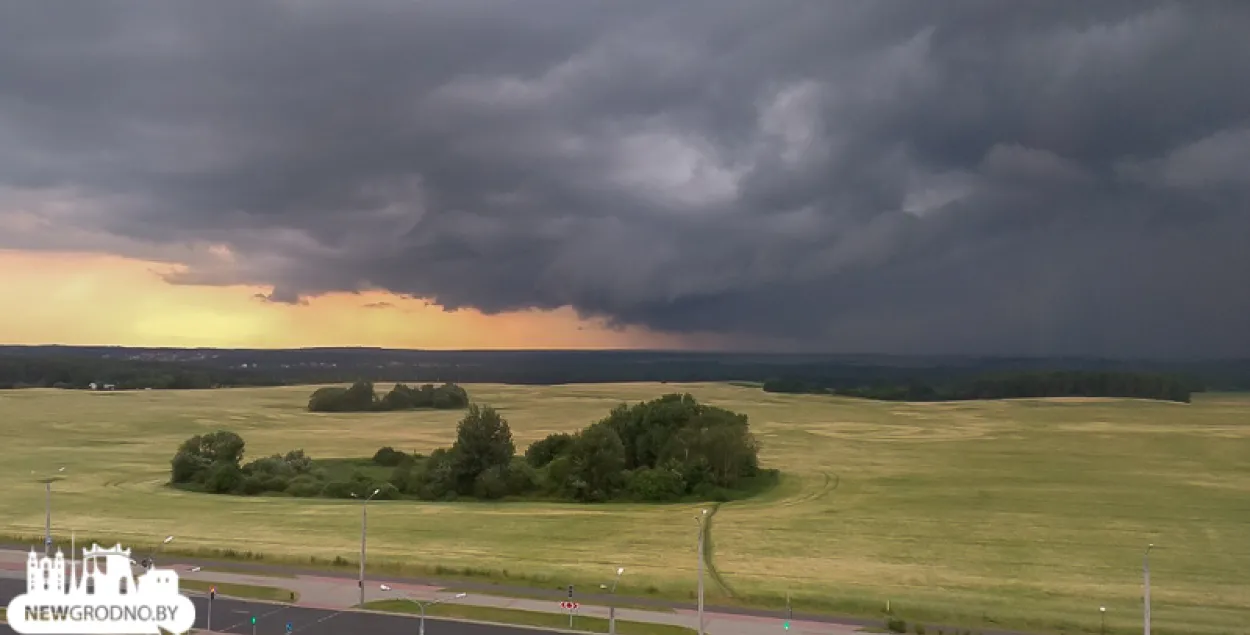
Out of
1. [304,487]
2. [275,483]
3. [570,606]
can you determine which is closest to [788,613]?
[570,606]

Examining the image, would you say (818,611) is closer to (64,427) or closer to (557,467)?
Result: (557,467)

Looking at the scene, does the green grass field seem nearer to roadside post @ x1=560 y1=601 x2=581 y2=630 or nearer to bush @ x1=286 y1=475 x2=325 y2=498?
roadside post @ x1=560 y1=601 x2=581 y2=630

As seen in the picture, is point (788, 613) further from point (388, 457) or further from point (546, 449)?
point (388, 457)

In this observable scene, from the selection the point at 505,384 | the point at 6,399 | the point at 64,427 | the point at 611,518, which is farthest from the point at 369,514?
the point at 505,384

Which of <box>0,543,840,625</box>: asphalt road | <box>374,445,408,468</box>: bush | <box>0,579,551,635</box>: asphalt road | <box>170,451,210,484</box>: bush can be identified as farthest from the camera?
<box>374,445,408,468</box>: bush

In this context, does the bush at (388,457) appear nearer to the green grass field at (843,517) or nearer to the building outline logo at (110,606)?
the green grass field at (843,517)

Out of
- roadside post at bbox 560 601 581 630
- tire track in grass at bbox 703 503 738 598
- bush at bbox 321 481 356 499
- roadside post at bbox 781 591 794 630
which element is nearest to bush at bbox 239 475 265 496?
bush at bbox 321 481 356 499

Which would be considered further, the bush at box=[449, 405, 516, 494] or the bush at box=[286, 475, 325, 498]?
the bush at box=[449, 405, 516, 494]
